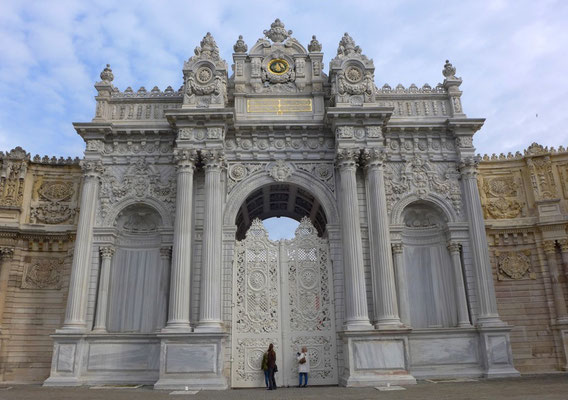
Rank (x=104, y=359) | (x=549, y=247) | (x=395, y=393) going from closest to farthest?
1. (x=395, y=393)
2. (x=104, y=359)
3. (x=549, y=247)

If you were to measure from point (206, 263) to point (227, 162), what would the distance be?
4417mm

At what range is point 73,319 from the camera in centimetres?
1688

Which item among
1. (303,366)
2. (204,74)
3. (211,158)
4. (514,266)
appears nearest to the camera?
(303,366)

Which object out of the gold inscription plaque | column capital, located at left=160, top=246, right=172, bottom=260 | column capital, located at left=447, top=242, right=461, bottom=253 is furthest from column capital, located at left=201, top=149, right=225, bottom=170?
column capital, located at left=447, top=242, right=461, bottom=253

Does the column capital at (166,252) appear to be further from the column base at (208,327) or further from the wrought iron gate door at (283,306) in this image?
the column base at (208,327)

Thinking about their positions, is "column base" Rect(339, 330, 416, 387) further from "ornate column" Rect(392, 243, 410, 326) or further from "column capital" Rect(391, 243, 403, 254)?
"column capital" Rect(391, 243, 403, 254)

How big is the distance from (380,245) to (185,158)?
26.9 feet

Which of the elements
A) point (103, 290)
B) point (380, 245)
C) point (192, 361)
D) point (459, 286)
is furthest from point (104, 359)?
point (459, 286)

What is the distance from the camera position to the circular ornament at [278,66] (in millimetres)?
20422

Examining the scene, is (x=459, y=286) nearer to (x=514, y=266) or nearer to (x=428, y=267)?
(x=428, y=267)

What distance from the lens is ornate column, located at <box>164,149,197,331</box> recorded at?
53.6ft

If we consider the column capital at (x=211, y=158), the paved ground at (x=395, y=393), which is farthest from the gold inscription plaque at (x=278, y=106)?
the paved ground at (x=395, y=393)

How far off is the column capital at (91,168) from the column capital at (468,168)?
14896mm

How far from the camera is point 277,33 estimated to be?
2105 cm
